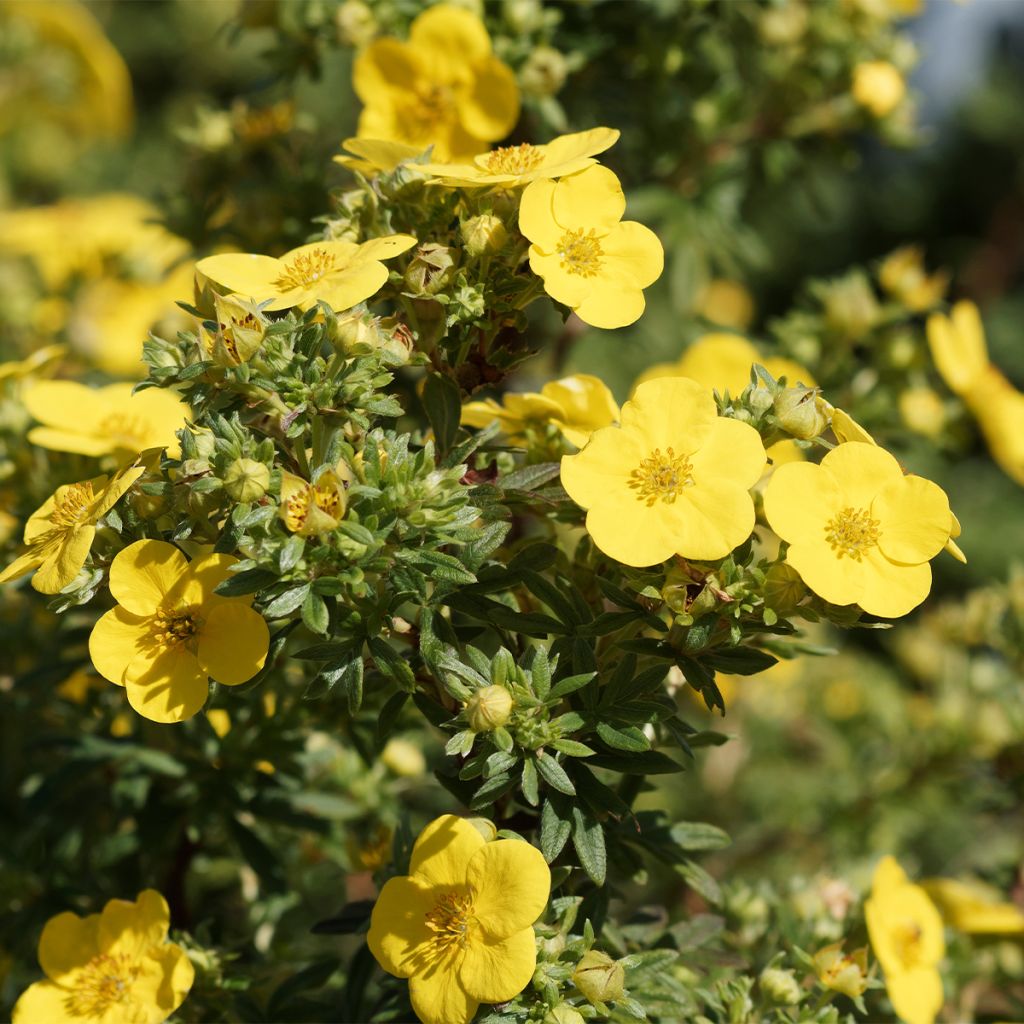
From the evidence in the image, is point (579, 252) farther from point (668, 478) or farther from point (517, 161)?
point (668, 478)

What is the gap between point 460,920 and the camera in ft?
3.95

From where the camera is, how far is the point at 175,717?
122 centimetres

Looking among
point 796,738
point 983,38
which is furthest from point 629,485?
point 983,38

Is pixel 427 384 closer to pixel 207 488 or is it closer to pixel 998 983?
pixel 207 488

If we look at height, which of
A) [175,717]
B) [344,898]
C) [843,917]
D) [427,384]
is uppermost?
[427,384]

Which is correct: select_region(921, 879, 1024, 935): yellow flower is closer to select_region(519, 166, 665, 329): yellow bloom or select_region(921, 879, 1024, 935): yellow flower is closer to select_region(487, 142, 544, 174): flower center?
select_region(519, 166, 665, 329): yellow bloom

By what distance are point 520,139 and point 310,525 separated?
126cm

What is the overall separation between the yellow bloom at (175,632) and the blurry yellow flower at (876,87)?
1.71 m

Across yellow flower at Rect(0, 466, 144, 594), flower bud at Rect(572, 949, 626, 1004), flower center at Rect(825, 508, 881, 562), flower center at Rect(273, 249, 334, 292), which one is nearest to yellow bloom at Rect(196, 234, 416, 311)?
flower center at Rect(273, 249, 334, 292)

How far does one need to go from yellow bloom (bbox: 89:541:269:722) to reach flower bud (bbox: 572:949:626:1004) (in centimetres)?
45

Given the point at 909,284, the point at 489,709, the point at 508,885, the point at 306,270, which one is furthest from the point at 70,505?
the point at 909,284

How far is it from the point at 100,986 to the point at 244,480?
0.67 metres

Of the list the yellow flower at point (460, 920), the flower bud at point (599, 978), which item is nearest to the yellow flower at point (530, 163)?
the yellow flower at point (460, 920)

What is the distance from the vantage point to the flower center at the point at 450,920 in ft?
3.94
